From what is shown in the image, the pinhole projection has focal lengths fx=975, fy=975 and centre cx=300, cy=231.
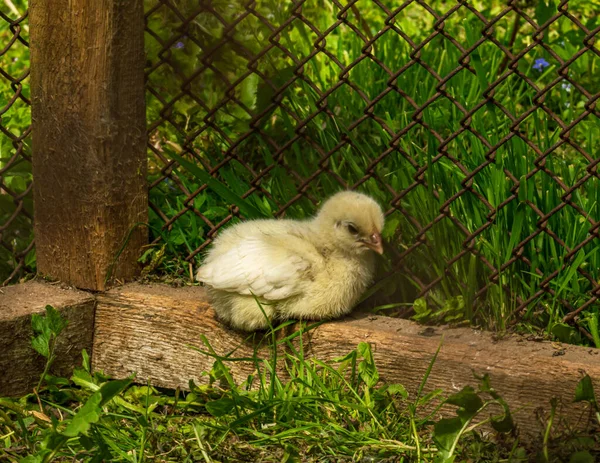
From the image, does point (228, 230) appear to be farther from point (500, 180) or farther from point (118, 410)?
point (500, 180)

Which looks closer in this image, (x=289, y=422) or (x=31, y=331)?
(x=289, y=422)

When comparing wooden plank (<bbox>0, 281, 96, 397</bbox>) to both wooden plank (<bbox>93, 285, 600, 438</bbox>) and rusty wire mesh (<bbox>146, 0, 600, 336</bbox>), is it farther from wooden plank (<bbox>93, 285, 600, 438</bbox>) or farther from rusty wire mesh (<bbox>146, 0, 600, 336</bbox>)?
rusty wire mesh (<bbox>146, 0, 600, 336</bbox>)

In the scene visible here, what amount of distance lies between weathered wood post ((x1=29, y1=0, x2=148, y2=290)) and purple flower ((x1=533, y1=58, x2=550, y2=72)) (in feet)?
8.67

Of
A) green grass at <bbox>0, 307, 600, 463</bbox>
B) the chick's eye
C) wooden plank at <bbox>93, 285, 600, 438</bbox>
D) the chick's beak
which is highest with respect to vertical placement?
the chick's eye

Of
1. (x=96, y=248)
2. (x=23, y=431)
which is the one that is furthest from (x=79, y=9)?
(x=23, y=431)

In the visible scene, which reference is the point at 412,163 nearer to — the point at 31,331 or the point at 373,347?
the point at 373,347

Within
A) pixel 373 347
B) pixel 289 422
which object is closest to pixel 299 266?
pixel 373 347

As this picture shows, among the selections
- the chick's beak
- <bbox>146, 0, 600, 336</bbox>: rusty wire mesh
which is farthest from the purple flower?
the chick's beak

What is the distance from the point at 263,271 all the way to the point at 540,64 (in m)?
2.81

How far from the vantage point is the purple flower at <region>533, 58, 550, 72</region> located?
553cm

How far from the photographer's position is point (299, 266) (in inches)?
138

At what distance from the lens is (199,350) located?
358 centimetres

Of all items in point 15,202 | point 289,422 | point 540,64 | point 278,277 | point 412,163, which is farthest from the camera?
point 540,64

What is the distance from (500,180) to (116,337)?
64.4 inches
